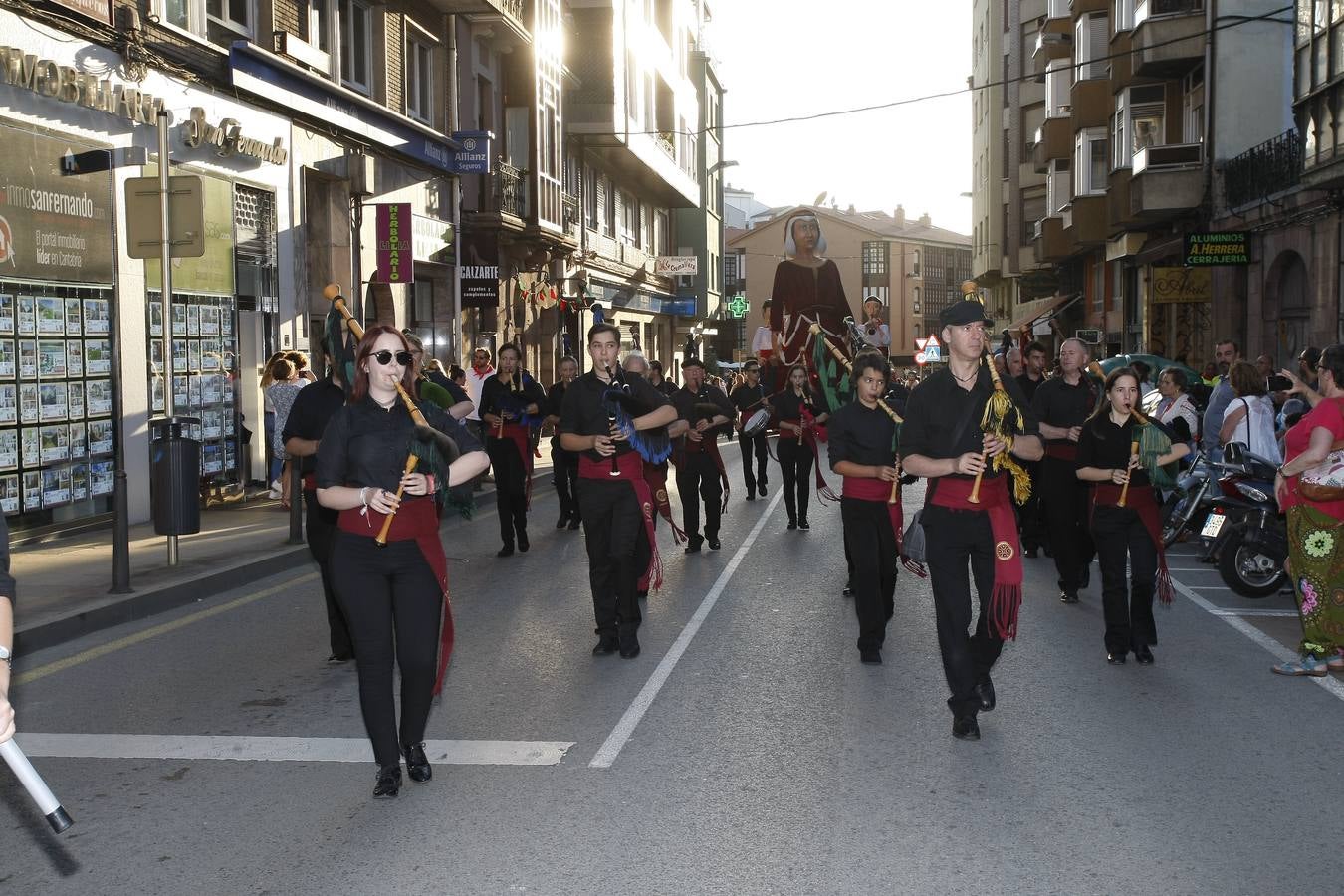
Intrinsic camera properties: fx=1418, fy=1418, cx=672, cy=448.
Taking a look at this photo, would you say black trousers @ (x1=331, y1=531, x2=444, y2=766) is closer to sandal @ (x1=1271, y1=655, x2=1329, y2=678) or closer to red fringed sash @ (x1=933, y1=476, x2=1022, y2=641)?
red fringed sash @ (x1=933, y1=476, x2=1022, y2=641)

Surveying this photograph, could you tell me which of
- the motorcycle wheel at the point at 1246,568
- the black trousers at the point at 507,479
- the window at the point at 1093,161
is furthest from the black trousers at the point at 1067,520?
the window at the point at 1093,161

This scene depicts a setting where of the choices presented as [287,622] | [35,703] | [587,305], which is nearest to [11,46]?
[287,622]

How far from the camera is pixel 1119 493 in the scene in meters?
7.91

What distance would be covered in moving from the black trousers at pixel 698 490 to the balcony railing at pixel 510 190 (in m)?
15.4

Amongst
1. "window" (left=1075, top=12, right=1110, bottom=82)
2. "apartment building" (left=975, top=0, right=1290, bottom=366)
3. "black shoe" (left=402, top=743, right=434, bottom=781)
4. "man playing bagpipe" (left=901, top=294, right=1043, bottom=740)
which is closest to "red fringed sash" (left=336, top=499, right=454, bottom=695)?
"black shoe" (left=402, top=743, right=434, bottom=781)

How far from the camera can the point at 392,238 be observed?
2172cm

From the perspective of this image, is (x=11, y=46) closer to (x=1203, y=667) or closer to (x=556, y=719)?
(x=556, y=719)

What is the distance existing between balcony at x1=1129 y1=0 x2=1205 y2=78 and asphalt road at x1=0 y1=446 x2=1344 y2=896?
2047cm

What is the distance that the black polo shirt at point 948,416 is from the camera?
626 cm

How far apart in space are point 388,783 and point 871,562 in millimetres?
3569

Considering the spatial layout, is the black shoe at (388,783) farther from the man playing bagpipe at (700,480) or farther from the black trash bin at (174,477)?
the man playing bagpipe at (700,480)

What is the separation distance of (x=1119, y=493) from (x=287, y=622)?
5405mm

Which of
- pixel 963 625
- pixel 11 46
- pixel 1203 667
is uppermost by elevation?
pixel 11 46

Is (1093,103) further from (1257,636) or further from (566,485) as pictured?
(1257,636)
